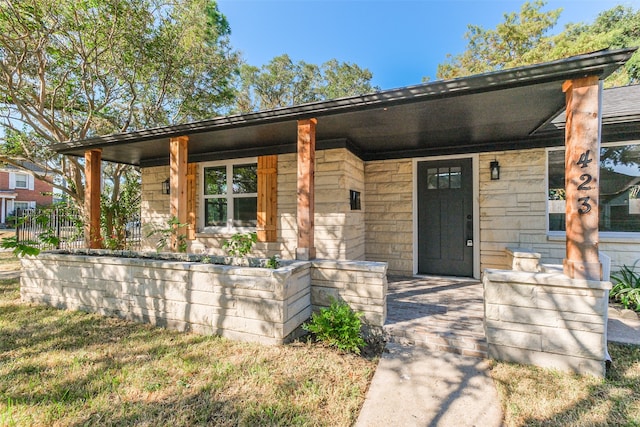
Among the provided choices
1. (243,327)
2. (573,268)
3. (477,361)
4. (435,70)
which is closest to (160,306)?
(243,327)

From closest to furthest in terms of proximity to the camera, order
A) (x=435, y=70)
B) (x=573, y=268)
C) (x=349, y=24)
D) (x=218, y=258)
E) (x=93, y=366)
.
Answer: (x=573, y=268) < (x=93, y=366) < (x=218, y=258) < (x=349, y=24) < (x=435, y=70)

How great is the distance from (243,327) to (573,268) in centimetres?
291

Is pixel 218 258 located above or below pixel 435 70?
below

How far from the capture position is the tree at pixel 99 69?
5.60 meters

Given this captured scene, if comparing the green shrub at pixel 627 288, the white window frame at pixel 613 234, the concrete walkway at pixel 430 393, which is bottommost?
the concrete walkway at pixel 430 393

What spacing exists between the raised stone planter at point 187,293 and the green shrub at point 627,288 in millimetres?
3827

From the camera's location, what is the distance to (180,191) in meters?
4.11

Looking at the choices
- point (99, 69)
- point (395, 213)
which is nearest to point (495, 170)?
point (395, 213)

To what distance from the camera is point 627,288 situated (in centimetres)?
352

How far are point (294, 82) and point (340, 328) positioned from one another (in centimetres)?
1715

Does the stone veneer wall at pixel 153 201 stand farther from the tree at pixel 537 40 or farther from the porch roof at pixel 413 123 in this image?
the tree at pixel 537 40

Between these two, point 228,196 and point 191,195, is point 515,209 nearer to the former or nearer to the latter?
point 228,196

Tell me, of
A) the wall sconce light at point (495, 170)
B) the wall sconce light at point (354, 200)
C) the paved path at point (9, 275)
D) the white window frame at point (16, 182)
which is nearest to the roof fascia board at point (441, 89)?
the wall sconce light at point (354, 200)

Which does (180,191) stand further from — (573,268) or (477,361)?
(573,268)
